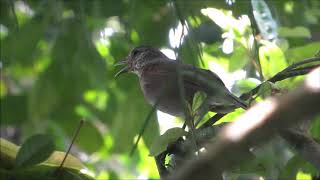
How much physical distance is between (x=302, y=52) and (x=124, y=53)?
1.46 metres

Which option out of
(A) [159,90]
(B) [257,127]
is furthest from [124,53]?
(B) [257,127]

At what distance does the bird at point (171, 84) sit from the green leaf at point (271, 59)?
378mm

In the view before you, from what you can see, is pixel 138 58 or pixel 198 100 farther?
pixel 138 58

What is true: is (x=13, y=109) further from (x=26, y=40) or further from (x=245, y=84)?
(x=245, y=84)

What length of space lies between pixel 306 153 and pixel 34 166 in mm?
822

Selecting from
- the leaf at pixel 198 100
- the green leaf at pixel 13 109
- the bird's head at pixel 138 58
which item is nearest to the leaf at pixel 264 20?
the bird's head at pixel 138 58

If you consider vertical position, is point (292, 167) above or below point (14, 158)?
below

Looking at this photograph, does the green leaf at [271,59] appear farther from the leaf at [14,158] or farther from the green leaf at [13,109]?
the green leaf at [13,109]

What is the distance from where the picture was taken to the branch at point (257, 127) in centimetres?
62

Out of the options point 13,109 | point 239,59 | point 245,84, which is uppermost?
point 13,109

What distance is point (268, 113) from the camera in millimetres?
649

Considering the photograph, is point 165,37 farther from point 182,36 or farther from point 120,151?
point 182,36

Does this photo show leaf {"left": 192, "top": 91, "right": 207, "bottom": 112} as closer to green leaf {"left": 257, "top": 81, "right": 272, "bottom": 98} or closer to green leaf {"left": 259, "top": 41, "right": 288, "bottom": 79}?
green leaf {"left": 257, "top": 81, "right": 272, "bottom": 98}

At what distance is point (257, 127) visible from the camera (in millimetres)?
646
